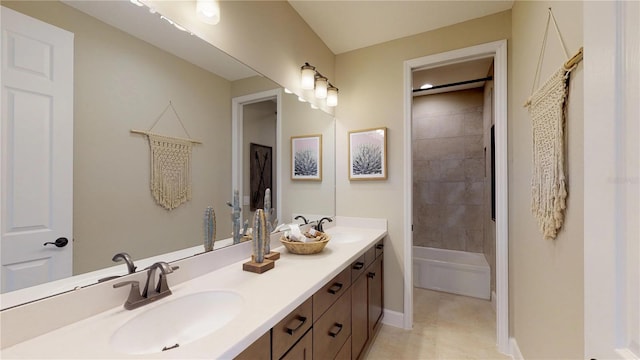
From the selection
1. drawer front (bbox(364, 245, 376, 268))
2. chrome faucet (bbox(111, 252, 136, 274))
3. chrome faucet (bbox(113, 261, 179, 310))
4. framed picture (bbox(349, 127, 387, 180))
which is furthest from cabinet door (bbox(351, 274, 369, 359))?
chrome faucet (bbox(111, 252, 136, 274))

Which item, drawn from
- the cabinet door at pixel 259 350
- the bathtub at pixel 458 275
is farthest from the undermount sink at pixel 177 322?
the bathtub at pixel 458 275

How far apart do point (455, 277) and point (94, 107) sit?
345 cm

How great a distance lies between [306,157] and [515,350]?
85.6 inches

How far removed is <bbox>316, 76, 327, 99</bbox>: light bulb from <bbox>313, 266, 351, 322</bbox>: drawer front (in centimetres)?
149

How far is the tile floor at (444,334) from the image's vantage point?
1.95 metres

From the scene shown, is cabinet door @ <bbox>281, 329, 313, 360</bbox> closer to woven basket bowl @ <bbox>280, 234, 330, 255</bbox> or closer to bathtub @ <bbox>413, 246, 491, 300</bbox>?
woven basket bowl @ <bbox>280, 234, 330, 255</bbox>

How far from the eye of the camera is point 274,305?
92cm

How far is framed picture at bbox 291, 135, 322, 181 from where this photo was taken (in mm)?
2209

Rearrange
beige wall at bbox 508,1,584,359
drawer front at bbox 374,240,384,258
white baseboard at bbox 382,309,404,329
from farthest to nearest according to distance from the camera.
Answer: white baseboard at bbox 382,309,404,329 → drawer front at bbox 374,240,384,258 → beige wall at bbox 508,1,584,359

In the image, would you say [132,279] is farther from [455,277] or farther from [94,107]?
[455,277]

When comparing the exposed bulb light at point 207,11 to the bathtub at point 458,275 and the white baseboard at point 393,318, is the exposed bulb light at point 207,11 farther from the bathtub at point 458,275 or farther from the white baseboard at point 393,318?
the bathtub at point 458,275

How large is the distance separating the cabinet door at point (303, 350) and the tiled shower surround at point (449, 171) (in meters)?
3.02

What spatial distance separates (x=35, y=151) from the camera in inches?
30.0
